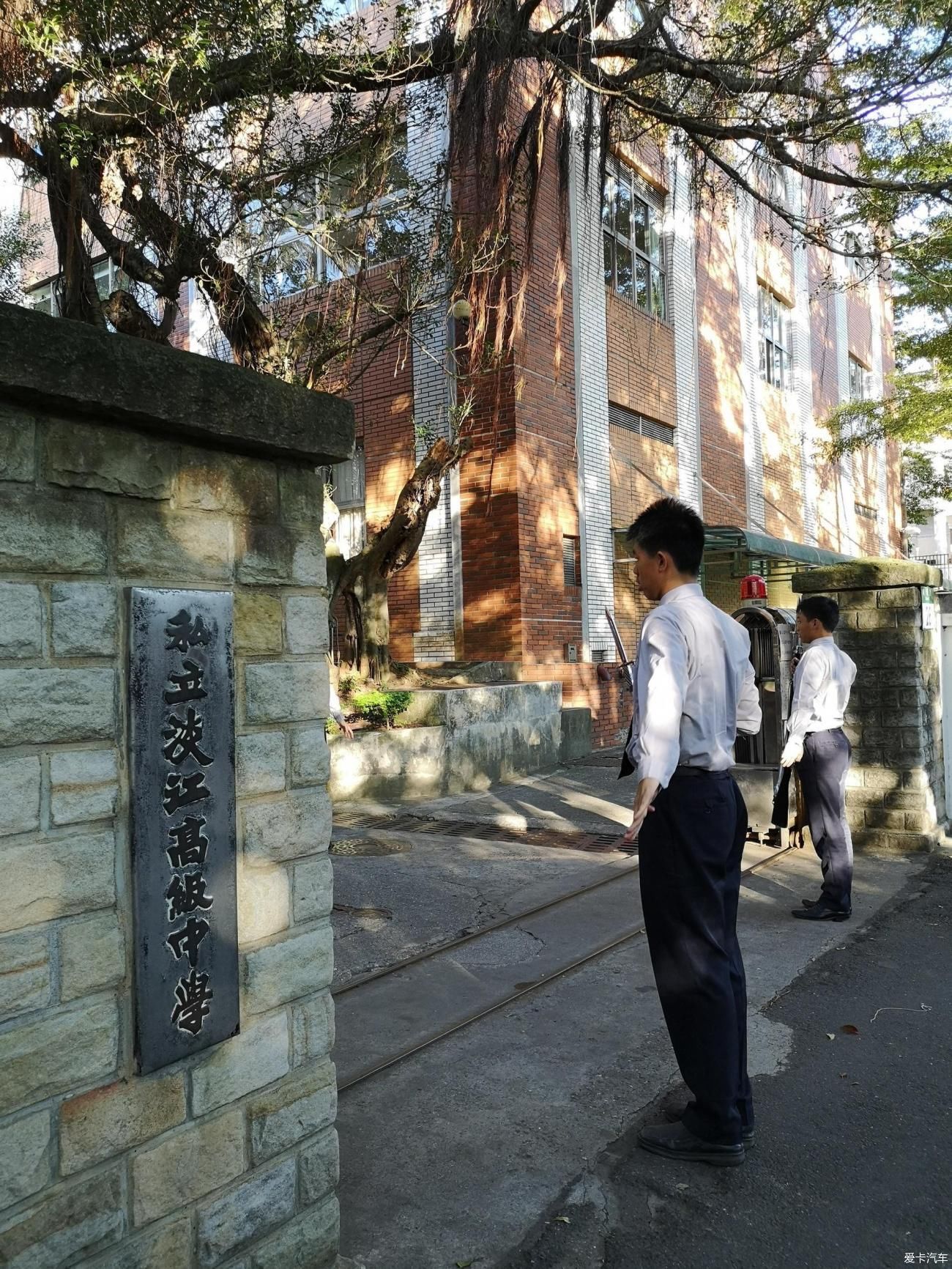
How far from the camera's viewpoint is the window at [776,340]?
21.5 m

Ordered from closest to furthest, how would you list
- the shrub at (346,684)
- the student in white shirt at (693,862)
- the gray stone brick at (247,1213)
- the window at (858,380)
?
the gray stone brick at (247,1213) < the student in white shirt at (693,862) < the shrub at (346,684) < the window at (858,380)

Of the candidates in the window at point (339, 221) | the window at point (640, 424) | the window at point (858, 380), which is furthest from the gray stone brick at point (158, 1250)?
the window at point (858, 380)

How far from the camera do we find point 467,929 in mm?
5871

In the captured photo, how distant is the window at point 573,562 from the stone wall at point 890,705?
6520 millimetres

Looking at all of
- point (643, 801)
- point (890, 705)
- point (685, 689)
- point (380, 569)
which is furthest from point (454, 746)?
point (643, 801)

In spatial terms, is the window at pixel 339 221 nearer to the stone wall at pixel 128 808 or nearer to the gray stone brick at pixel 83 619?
the stone wall at pixel 128 808

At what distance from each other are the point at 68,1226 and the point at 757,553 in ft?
52.4

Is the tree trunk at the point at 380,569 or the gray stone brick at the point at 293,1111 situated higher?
the tree trunk at the point at 380,569

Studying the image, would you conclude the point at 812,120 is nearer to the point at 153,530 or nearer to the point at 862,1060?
the point at 862,1060

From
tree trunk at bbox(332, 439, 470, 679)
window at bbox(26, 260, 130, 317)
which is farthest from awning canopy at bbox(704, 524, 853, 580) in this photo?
window at bbox(26, 260, 130, 317)

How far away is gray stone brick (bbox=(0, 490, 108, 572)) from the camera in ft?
6.81

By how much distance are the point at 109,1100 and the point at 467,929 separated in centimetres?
382

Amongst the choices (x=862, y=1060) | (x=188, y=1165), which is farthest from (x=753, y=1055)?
(x=188, y=1165)

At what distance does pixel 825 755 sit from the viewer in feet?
19.9
